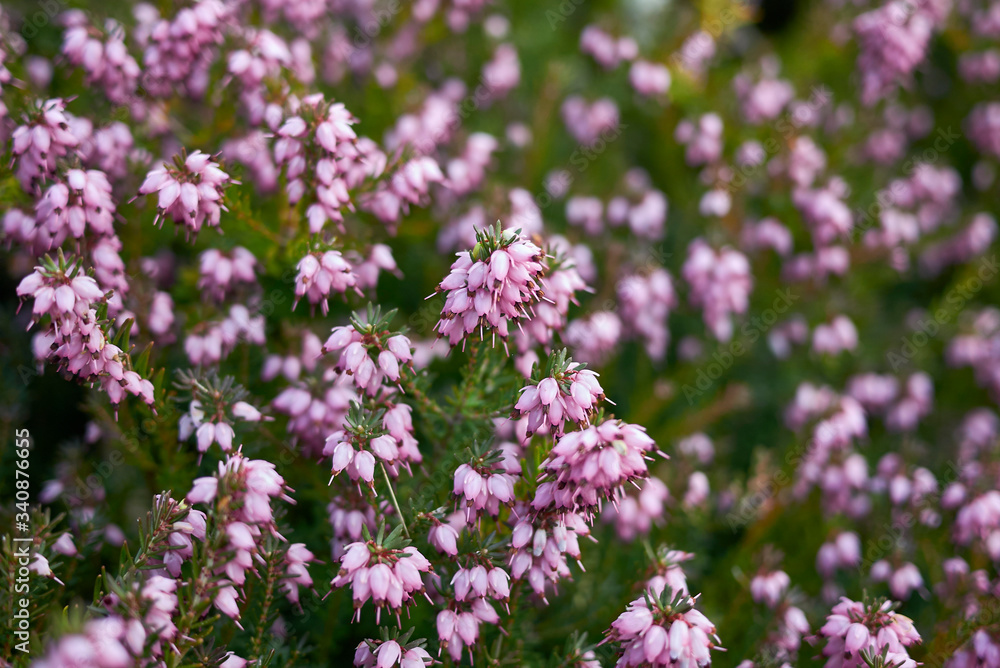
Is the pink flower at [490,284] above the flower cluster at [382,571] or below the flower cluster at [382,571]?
above

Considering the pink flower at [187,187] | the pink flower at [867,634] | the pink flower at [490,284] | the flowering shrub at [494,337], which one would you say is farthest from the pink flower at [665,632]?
the pink flower at [187,187]

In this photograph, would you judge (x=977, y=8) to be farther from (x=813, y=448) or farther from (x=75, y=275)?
(x=75, y=275)

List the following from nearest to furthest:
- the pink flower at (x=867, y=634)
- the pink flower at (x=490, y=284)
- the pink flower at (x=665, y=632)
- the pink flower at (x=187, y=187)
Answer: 1. the pink flower at (x=665, y=632)
2. the pink flower at (x=490, y=284)
3. the pink flower at (x=867, y=634)
4. the pink flower at (x=187, y=187)

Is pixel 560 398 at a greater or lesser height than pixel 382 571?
greater

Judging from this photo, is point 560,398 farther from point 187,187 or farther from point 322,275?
point 187,187

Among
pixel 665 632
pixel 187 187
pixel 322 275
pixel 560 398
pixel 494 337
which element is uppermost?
pixel 187 187

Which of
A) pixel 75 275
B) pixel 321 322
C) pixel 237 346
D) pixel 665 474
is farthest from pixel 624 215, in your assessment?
pixel 75 275

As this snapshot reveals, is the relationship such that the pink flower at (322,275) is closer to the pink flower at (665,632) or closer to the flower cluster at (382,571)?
the flower cluster at (382,571)

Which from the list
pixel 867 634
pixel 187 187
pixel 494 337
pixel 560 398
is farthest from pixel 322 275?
pixel 867 634

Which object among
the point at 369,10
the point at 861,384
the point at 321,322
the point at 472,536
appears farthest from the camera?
the point at 369,10
